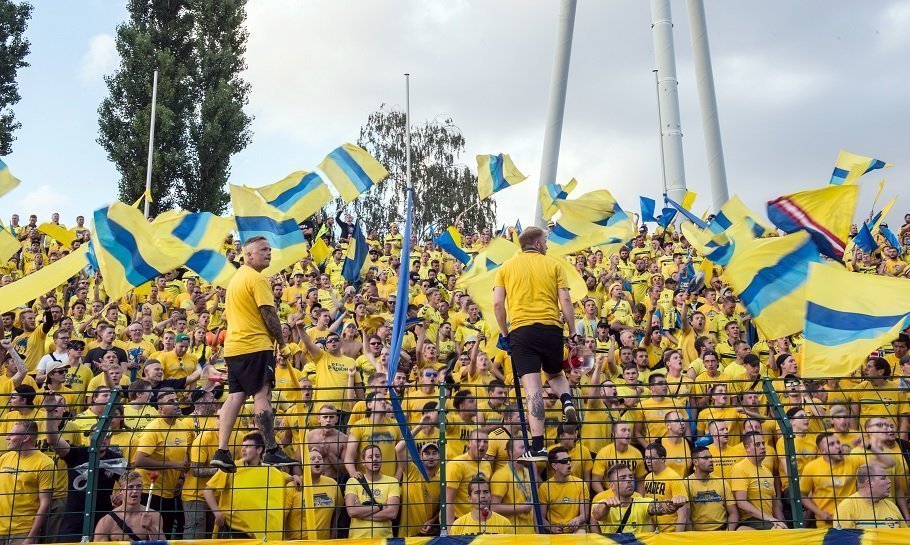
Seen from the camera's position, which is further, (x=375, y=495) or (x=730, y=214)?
(x=730, y=214)

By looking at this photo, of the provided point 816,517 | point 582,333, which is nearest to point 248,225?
point 582,333

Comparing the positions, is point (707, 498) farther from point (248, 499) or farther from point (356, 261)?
point (356, 261)

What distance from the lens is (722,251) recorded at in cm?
1164

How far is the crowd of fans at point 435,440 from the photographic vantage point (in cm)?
800

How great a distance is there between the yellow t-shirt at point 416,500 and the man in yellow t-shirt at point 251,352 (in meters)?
1.54

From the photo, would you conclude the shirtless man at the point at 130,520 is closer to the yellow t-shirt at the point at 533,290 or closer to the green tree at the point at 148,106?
the yellow t-shirt at the point at 533,290

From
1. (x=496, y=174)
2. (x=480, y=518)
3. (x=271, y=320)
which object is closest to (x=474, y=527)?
(x=480, y=518)

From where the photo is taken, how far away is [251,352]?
761 centimetres

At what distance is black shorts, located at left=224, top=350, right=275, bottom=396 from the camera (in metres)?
7.54

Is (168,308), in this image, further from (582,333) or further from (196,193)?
(196,193)

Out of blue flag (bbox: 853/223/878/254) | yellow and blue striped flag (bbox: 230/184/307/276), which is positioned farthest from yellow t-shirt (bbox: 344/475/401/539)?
blue flag (bbox: 853/223/878/254)

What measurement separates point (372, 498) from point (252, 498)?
131 centimetres

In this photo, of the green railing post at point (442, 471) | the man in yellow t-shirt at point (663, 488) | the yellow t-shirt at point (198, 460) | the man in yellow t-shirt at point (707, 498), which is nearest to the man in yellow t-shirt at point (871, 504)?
the man in yellow t-shirt at point (707, 498)

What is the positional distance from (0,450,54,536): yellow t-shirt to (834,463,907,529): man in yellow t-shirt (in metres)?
7.49
